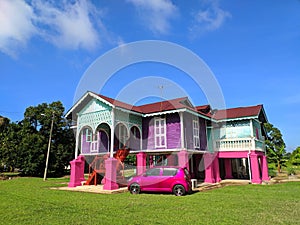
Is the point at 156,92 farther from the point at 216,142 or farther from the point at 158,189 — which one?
the point at 158,189

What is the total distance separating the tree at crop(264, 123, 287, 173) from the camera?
82.8 ft

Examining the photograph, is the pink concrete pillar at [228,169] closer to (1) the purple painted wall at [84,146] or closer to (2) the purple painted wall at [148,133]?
(2) the purple painted wall at [148,133]

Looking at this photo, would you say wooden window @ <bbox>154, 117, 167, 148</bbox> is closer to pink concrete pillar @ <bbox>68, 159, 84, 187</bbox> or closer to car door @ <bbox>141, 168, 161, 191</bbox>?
car door @ <bbox>141, 168, 161, 191</bbox>

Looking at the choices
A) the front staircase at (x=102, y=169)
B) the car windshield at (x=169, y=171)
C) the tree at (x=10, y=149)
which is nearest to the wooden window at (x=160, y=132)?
the front staircase at (x=102, y=169)

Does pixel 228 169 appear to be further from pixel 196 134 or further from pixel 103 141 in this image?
pixel 103 141

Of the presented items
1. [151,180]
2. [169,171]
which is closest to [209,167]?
[169,171]

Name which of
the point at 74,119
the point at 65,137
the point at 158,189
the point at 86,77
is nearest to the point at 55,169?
the point at 65,137

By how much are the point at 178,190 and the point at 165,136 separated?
5.36m

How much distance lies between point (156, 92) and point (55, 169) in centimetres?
1844

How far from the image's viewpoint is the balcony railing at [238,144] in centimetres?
1801

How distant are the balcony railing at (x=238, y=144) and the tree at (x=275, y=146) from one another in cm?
699

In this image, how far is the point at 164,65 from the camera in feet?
48.5

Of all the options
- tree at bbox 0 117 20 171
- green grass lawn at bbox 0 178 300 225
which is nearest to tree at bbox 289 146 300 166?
green grass lawn at bbox 0 178 300 225

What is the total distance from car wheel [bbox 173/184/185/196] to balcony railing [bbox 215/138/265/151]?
8683mm
